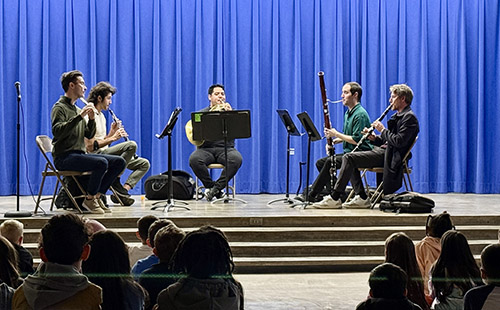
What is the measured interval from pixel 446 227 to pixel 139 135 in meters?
6.70

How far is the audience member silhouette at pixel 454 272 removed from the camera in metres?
3.28

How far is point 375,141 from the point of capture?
775cm

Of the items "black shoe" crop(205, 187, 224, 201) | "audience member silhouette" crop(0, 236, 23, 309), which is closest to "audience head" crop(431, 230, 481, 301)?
"audience member silhouette" crop(0, 236, 23, 309)

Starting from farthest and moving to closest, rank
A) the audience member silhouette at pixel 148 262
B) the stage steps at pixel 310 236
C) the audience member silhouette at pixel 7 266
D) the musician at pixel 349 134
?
1. the musician at pixel 349 134
2. the stage steps at pixel 310 236
3. the audience member silhouette at pixel 148 262
4. the audience member silhouette at pixel 7 266

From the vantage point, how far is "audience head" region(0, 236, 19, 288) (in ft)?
10.3

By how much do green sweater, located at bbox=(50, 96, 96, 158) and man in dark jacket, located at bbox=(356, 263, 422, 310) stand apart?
4501 millimetres

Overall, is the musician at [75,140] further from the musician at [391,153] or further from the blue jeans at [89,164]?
the musician at [391,153]

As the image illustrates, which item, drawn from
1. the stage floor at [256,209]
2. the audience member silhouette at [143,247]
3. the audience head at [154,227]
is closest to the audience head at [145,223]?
the audience member silhouette at [143,247]

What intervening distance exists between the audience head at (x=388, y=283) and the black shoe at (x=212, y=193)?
5742 mm

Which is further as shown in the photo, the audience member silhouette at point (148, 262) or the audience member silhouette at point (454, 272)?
the audience member silhouette at point (148, 262)

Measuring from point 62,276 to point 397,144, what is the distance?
5224 mm

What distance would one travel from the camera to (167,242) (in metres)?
3.25

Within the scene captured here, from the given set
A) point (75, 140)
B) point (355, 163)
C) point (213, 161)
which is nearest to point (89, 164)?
point (75, 140)

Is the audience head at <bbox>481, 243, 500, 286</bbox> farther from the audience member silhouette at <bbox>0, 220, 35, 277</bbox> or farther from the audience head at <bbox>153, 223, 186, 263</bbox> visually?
the audience member silhouette at <bbox>0, 220, 35, 277</bbox>
